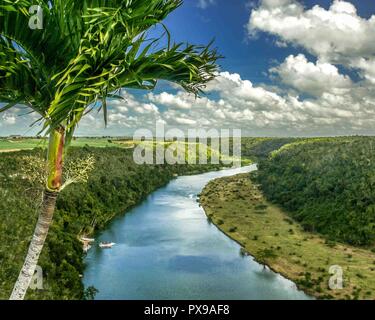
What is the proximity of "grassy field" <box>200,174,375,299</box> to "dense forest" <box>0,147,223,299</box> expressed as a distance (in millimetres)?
14529

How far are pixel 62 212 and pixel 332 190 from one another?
38.9 meters

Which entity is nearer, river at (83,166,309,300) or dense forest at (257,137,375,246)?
river at (83,166,309,300)

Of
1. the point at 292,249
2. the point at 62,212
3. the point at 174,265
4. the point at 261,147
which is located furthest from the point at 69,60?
the point at 261,147

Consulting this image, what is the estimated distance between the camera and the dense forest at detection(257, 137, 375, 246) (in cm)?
4816

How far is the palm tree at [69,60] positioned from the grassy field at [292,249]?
29668 mm

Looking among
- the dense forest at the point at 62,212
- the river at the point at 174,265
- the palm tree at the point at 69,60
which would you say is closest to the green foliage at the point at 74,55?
the palm tree at the point at 69,60

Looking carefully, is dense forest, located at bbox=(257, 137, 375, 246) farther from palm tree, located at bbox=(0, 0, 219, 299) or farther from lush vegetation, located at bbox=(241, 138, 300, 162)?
lush vegetation, located at bbox=(241, 138, 300, 162)

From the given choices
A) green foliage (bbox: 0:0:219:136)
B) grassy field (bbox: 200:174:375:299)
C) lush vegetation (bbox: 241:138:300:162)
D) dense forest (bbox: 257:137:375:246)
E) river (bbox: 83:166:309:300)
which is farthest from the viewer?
lush vegetation (bbox: 241:138:300:162)

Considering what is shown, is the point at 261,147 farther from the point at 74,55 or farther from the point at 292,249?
the point at 74,55

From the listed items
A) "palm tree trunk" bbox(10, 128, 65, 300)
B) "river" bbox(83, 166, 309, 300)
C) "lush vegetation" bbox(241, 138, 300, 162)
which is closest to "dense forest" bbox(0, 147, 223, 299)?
"palm tree trunk" bbox(10, 128, 65, 300)

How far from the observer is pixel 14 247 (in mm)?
23172

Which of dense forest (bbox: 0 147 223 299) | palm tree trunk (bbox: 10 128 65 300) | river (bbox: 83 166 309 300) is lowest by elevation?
river (bbox: 83 166 309 300)
